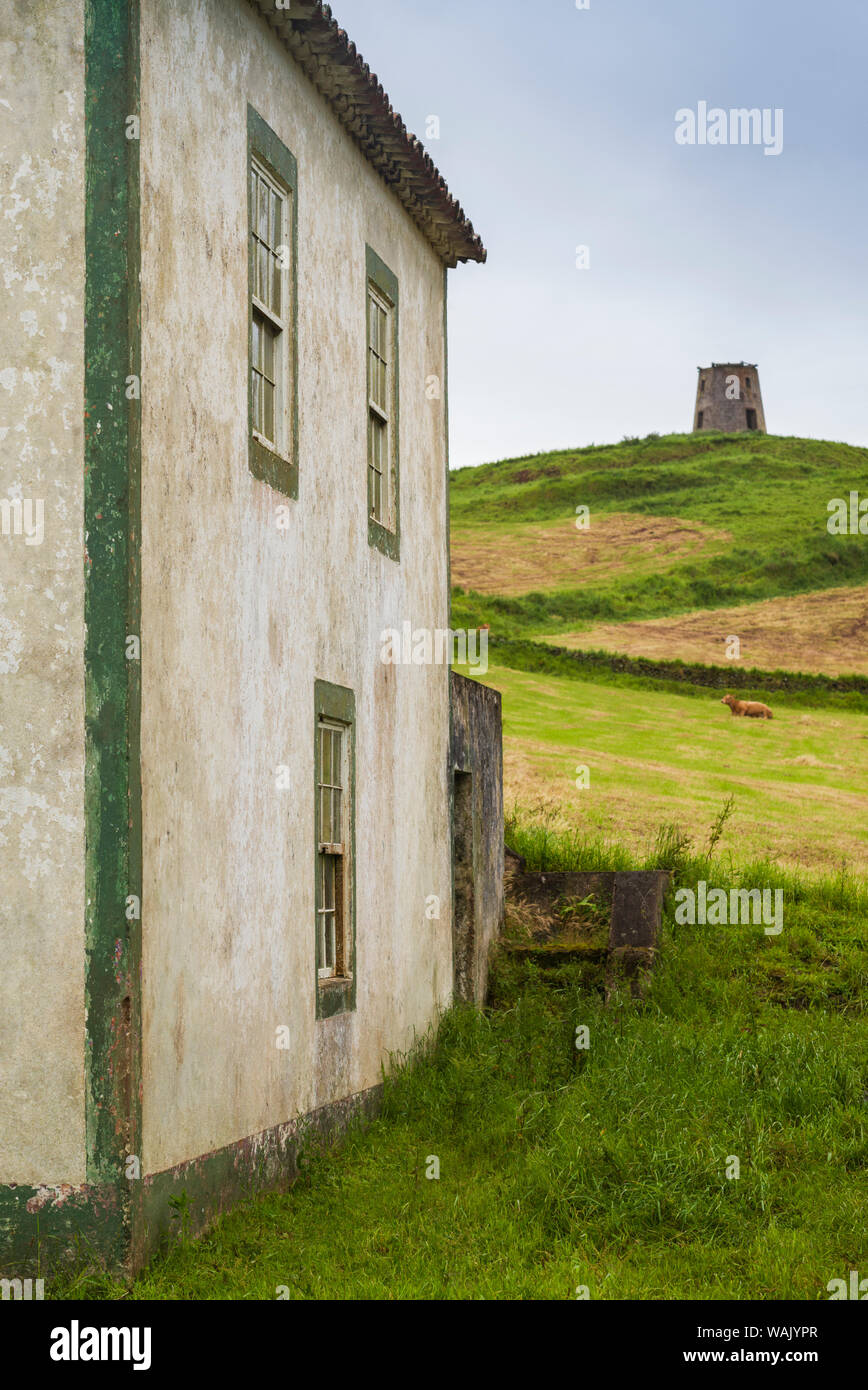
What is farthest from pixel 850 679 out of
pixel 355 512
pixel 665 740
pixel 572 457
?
pixel 572 457

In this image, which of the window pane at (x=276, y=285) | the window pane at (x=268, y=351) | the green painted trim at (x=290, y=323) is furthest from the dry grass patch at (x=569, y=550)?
the window pane at (x=268, y=351)

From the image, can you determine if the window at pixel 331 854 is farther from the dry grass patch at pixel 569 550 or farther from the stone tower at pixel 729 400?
the stone tower at pixel 729 400

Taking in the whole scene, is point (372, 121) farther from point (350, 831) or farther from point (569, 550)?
point (569, 550)

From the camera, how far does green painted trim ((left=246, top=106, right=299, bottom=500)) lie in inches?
350

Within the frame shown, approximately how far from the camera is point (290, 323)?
962 cm

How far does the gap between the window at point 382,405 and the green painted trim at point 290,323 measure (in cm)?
179

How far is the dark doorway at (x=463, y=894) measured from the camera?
1384cm

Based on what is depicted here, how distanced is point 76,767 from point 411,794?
547 centimetres

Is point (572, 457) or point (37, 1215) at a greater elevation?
point (572, 457)

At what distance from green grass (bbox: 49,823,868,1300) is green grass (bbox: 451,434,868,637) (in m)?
29.5

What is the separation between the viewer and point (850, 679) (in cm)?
3659

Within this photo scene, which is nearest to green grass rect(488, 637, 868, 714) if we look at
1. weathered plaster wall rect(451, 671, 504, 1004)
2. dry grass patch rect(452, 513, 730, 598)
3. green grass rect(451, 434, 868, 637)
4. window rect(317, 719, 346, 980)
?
green grass rect(451, 434, 868, 637)
